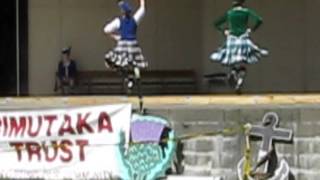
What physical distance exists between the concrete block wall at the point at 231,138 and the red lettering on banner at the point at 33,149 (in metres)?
1.60

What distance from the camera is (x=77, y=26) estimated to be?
19031 millimetres

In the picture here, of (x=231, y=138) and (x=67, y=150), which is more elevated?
(x=231, y=138)

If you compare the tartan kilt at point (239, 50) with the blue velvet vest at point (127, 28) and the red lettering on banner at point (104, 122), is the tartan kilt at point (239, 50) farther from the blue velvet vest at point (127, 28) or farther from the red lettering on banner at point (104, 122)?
the red lettering on banner at point (104, 122)

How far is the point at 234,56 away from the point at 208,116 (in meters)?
0.99

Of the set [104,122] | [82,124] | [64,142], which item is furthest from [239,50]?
[64,142]

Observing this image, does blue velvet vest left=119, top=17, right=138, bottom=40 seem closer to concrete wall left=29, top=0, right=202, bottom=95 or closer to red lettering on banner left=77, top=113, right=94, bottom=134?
red lettering on banner left=77, top=113, right=94, bottom=134

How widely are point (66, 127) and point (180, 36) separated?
5317 millimetres

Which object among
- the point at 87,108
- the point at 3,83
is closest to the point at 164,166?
the point at 87,108

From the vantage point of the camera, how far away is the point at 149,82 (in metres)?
17.5

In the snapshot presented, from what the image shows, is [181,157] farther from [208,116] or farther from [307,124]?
[307,124]

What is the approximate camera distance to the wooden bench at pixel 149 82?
17391mm

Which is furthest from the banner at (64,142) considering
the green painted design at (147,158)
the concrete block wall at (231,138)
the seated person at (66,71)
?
the seated person at (66,71)

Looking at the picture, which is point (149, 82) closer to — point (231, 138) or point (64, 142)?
point (64, 142)

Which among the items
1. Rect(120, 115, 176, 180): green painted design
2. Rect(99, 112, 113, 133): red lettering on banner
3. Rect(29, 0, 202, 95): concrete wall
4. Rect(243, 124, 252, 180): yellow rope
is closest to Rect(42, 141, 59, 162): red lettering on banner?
Rect(99, 112, 113, 133): red lettering on banner
